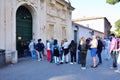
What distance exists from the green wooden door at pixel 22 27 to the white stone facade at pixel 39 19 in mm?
322

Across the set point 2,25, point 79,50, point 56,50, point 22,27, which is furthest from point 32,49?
point 79,50

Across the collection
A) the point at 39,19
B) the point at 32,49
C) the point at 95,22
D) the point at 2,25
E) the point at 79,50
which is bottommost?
the point at 32,49

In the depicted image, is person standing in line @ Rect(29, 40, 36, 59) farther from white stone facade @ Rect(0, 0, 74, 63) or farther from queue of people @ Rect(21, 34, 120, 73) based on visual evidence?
white stone facade @ Rect(0, 0, 74, 63)

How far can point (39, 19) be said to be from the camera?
1945cm

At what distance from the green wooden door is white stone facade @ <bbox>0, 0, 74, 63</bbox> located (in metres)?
0.32

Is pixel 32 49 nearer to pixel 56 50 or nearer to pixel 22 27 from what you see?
pixel 22 27

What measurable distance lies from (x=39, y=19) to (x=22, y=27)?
171 centimetres

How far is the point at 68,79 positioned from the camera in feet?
32.1

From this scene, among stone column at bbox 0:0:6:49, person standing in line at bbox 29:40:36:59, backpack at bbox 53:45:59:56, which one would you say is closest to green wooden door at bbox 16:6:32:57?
person standing in line at bbox 29:40:36:59

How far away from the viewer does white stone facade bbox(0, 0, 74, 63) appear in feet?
49.7

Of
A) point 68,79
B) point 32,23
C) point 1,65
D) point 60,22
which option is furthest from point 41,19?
point 68,79

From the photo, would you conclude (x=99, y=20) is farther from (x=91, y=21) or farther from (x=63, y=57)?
(x=63, y=57)

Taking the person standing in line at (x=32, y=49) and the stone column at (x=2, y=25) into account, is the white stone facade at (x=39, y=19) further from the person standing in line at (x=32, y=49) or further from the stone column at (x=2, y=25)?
the person standing in line at (x=32, y=49)

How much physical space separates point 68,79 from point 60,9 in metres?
15.7
